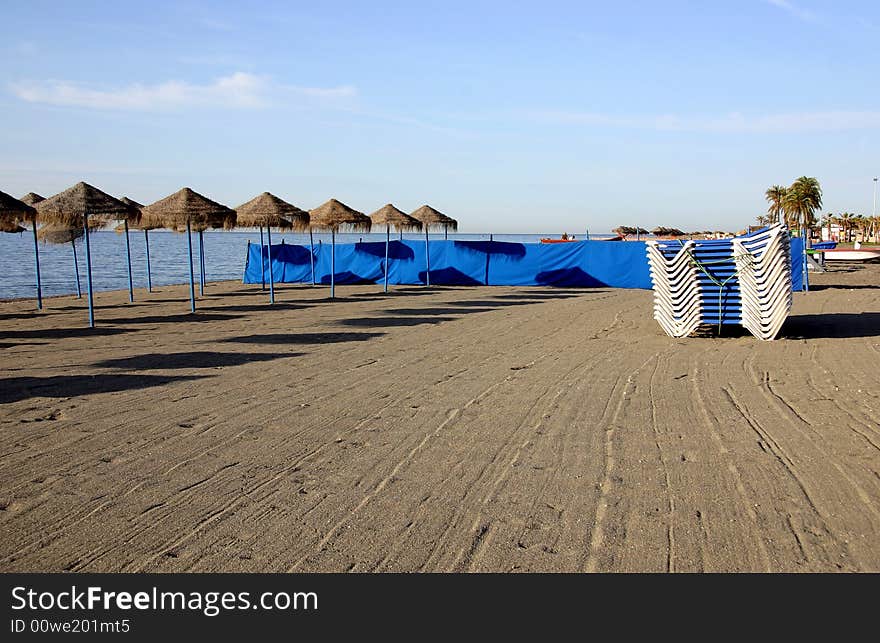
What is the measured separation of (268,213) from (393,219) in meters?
6.68

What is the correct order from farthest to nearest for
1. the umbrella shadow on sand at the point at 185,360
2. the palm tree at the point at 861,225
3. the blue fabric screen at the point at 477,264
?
the palm tree at the point at 861,225 → the blue fabric screen at the point at 477,264 → the umbrella shadow on sand at the point at 185,360

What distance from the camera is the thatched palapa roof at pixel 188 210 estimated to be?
18875 millimetres

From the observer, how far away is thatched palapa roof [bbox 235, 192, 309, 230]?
70.4 feet

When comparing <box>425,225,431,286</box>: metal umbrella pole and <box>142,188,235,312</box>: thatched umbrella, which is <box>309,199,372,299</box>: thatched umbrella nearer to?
<box>425,225,431,286</box>: metal umbrella pole

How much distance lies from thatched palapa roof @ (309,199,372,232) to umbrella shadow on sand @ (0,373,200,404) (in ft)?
52.9

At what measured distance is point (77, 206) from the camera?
1627 centimetres

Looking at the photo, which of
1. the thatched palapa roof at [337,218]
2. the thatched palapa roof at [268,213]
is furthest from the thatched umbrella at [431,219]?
the thatched palapa roof at [268,213]

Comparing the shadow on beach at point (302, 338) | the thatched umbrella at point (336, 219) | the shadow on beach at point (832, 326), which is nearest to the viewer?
the shadow on beach at point (832, 326)

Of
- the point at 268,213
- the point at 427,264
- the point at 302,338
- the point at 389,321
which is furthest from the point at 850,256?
the point at 302,338

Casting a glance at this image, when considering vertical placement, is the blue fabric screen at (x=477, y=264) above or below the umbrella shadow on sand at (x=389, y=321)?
above

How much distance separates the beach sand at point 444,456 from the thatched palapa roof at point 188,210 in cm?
745

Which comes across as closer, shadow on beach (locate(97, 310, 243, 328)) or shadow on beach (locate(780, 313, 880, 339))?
shadow on beach (locate(780, 313, 880, 339))

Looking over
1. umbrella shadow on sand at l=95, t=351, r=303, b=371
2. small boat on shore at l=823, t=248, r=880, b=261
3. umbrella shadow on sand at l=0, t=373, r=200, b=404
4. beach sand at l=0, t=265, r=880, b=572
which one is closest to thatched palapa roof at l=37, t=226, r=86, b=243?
beach sand at l=0, t=265, r=880, b=572

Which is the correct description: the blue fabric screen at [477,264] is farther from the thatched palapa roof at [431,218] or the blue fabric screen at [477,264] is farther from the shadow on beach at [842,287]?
the shadow on beach at [842,287]
